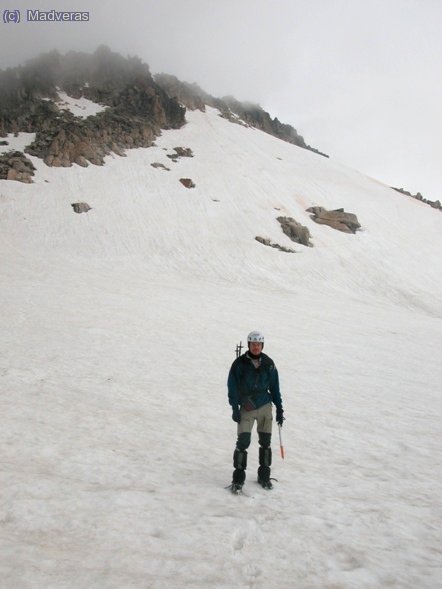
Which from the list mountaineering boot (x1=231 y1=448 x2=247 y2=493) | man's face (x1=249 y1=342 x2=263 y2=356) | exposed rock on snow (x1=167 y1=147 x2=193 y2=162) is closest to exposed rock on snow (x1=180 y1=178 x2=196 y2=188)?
exposed rock on snow (x1=167 y1=147 x2=193 y2=162)

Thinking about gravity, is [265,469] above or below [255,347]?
below

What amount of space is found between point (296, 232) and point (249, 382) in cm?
3855

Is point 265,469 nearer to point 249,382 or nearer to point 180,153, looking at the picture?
point 249,382

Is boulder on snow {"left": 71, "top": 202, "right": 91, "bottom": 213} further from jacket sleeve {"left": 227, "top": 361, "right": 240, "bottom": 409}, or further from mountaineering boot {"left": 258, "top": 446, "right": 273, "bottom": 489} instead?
mountaineering boot {"left": 258, "top": 446, "right": 273, "bottom": 489}

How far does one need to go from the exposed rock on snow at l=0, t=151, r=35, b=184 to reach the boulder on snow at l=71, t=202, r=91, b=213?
287 inches

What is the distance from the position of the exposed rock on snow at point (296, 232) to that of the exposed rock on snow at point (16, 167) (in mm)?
27765

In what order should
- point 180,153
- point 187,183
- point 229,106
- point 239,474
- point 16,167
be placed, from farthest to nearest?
point 229,106 → point 180,153 → point 187,183 → point 16,167 → point 239,474

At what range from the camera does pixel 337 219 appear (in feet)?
163

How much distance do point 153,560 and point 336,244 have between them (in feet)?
140

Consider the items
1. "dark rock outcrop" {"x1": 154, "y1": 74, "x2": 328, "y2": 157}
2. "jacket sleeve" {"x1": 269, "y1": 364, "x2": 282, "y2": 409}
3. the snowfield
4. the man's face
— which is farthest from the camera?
"dark rock outcrop" {"x1": 154, "y1": 74, "x2": 328, "y2": 157}

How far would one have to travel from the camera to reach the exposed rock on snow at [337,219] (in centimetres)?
4884

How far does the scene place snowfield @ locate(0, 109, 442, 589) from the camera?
420cm

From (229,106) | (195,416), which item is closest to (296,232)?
(195,416)

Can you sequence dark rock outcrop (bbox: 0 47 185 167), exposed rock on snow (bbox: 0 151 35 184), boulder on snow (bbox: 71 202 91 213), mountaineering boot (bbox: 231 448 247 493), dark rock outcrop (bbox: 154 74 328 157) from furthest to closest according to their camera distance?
dark rock outcrop (bbox: 154 74 328 157) < dark rock outcrop (bbox: 0 47 185 167) < exposed rock on snow (bbox: 0 151 35 184) < boulder on snow (bbox: 71 202 91 213) < mountaineering boot (bbox: 231 448 247 493)
